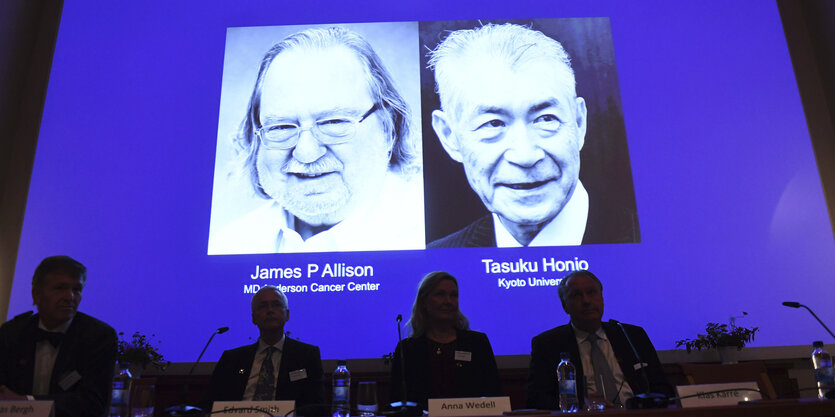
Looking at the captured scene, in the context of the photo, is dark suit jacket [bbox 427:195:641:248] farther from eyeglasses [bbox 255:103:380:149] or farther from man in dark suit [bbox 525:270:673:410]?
man in dark suit [bbox 525:270:673:410]

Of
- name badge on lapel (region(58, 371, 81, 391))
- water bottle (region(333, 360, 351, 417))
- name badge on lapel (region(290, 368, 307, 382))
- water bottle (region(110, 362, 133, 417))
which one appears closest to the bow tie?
name badge on lapel (region(58, 371, 81, 391))

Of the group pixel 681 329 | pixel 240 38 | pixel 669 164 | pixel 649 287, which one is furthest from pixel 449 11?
pixel 681 329

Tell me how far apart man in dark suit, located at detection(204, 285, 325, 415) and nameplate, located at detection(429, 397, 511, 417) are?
1103mm

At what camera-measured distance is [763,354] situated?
3.66m

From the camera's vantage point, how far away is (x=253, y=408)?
2000 mm

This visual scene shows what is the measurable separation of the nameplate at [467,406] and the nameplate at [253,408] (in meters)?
0.48

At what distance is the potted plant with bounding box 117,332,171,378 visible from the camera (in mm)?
3467

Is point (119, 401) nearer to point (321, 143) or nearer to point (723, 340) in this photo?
point (321, 143)

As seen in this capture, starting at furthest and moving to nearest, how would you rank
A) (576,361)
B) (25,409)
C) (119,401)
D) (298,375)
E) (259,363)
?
1. (259,363)
2. (298,375)
3. (576,361)
4. (119,401)
5. (25,409)

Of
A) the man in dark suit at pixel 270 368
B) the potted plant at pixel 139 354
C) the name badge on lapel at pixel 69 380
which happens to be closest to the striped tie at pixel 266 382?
the man in dark suit at pixel 270 368

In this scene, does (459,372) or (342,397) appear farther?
(459,372)

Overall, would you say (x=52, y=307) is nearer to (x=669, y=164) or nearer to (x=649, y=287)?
(x=649, y=287)

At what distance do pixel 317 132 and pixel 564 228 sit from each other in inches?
65.7

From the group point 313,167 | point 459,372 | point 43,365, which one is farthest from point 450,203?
point 43,365
